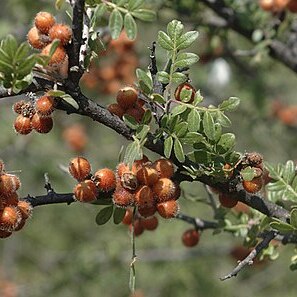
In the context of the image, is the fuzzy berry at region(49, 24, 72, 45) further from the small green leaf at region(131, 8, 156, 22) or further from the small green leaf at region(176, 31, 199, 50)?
the small green leaf at region(176, 31, 199, 50)

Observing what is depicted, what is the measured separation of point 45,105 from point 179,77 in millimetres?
375

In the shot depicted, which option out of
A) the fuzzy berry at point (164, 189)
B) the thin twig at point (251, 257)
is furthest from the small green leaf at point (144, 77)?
the thin twig at point (251, 257)

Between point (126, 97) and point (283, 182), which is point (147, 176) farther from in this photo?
point (283, 182)

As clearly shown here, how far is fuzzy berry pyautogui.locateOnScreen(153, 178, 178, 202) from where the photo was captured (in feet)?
5.16

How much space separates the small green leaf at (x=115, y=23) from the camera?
142 centimetres

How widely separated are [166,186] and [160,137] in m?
0.14

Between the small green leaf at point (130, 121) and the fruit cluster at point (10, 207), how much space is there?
316 millimetres

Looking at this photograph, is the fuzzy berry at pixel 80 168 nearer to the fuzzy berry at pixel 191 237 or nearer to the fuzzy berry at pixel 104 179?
the fuzzy berry at pixel 104 179

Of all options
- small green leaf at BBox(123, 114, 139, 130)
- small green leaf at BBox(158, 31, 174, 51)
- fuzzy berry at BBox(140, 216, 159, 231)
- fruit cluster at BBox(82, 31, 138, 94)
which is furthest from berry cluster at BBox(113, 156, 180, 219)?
fruit cluster at BBox(82, 31, 138, 94)

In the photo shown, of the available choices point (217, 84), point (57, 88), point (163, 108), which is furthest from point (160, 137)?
point (217, 84)

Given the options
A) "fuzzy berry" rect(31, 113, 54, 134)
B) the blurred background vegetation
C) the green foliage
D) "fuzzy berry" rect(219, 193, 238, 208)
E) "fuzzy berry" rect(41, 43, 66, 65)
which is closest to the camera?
"fuzzy berry" rect(41, 43, 66, 65)

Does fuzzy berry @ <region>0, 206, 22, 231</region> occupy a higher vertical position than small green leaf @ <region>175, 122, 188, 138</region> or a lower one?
lower

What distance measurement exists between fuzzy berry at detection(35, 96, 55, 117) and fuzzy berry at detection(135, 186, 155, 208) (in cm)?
31

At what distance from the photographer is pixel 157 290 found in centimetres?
645
